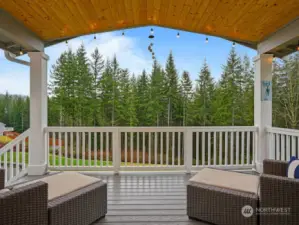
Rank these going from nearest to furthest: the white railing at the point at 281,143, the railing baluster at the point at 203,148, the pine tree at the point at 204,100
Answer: the white railing at the point at 281,143 < the railing baluster at the point at 203,148 < the pine tree at the point at 204,100

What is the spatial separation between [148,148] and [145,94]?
1187 mm

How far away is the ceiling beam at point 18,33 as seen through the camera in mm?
3064

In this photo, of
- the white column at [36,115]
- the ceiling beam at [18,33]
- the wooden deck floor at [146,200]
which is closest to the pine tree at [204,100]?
the wooden deck floor at [146,200]

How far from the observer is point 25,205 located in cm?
178

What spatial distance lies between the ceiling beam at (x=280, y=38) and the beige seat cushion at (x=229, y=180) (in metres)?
2.34

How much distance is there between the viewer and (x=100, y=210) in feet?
8.29

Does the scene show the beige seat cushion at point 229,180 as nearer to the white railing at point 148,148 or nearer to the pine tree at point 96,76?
the white railing at point 148,148

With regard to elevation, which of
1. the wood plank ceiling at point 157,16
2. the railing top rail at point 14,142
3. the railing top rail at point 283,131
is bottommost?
the railing top rail at point 14,142

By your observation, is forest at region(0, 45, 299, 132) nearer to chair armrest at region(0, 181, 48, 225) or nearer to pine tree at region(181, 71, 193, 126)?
pine tree at region(181, 71, 193, 126)

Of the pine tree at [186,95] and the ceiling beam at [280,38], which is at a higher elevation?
the ceiling beam at [280,38]

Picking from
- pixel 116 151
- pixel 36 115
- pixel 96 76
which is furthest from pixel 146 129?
pixel 36 115

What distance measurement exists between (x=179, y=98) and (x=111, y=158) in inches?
76.8

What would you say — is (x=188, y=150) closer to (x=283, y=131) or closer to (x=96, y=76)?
(x=283, y=131)

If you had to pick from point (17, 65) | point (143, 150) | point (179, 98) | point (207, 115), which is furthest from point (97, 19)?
point (207, 115)
